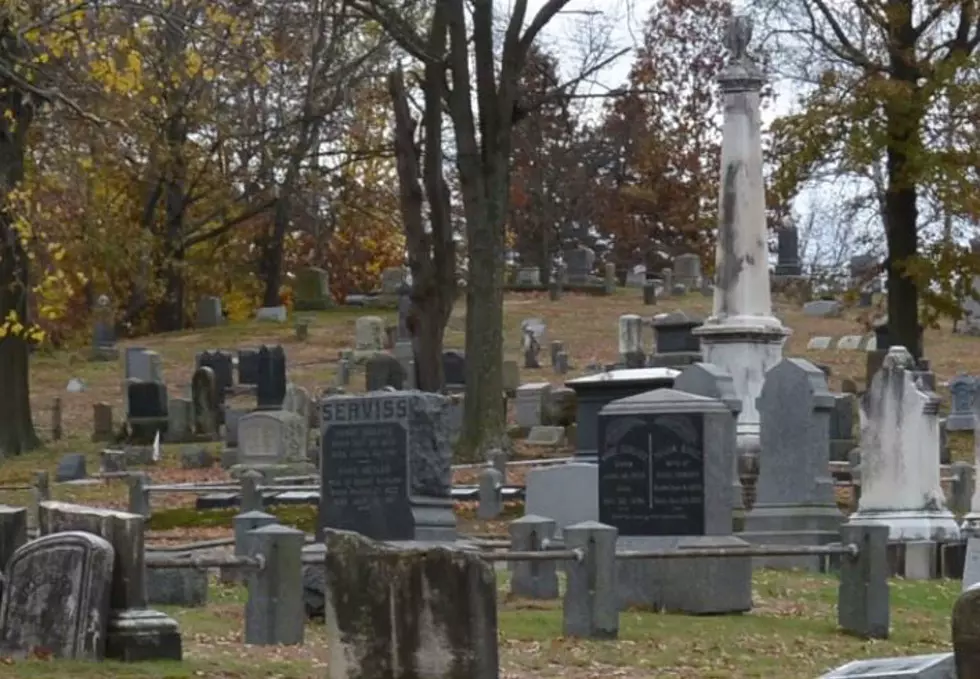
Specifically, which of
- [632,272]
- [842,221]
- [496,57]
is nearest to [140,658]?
[496,57]

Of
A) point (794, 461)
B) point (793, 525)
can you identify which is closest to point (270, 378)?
point (794, 461)

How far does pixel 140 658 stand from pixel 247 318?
156 ft

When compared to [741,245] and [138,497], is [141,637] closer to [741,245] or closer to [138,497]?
[138,497]

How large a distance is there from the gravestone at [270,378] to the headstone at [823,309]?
868 inches

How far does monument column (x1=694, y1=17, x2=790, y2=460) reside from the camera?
28766 mm

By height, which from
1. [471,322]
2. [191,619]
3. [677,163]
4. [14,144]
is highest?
[677,163]

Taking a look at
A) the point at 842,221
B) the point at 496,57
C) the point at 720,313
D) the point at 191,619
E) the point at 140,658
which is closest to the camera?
the point at 140,658

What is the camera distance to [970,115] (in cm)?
3488

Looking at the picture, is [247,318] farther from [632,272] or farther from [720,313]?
[720,313]

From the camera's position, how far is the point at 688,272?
6131cm

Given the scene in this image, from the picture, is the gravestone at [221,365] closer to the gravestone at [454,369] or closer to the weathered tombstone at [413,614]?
the gravestone at [454,369]

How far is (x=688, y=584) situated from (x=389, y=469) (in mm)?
2297

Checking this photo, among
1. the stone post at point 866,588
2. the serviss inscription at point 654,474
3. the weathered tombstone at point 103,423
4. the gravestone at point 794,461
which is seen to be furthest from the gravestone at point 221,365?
the stone post at point 866,588

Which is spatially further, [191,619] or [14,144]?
[14,144]
